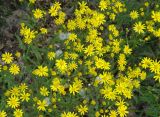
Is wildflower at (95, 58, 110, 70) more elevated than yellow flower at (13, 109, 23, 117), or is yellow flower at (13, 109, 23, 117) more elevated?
wildflower at (95, 58, 110, 70)

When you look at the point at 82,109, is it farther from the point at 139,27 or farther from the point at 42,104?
the point at 139,27

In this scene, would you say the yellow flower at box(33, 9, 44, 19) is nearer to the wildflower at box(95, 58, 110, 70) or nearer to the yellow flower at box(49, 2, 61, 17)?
the yellow flower at box(49, 2, 61, 17)

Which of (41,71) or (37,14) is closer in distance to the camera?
(41,71)

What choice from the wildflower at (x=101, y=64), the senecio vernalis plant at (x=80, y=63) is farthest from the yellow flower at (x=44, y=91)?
the wildflower at (x=101, y=64)

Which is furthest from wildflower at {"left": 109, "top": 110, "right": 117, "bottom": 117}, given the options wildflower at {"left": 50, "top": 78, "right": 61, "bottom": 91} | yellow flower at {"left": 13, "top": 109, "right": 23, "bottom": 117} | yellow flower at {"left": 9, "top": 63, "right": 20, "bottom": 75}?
yellow flower at {"left": 9, "top": 63, "right": 20, "bottom": 75}

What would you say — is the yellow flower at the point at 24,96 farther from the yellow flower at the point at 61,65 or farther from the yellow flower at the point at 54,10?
the yellow flower at the point at 54,10

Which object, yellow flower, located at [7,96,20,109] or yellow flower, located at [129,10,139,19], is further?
yellow flower, located at [129,10,139,19]

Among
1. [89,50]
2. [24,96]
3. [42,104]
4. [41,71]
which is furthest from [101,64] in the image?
[24,96]

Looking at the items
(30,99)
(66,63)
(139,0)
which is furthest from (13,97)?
(139,0)

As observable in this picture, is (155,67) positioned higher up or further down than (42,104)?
higher up
